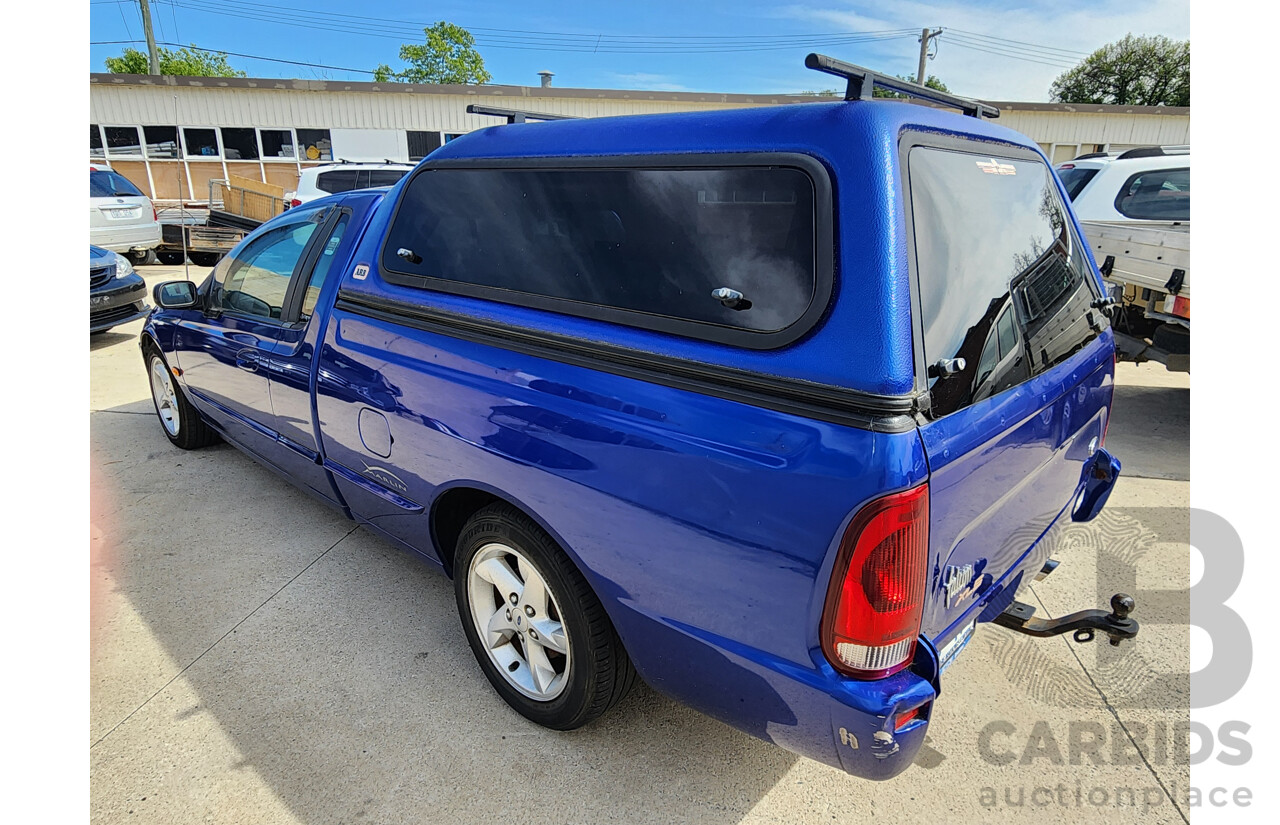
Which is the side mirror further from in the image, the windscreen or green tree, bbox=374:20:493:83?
green tree, bbox=374:20:493:83

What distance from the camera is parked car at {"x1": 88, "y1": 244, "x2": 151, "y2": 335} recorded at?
761 cm

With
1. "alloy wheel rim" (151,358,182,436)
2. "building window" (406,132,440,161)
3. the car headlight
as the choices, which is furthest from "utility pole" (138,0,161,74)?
"alloy wheel rim" (151,358,182,436)

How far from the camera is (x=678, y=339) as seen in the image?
1.81 meters

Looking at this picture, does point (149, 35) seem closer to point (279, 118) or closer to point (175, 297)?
point (279, 118)

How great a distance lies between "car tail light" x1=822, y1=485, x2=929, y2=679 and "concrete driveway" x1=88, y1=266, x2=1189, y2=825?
0.81m

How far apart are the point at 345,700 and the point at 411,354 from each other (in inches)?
50.5

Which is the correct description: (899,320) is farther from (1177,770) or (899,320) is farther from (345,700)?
(345,700)

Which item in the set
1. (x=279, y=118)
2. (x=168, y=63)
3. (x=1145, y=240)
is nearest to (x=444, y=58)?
(x=168, y=63)

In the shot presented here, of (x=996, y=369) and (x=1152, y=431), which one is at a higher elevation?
(x=996, y=369)

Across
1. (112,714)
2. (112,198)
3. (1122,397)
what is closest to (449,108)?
(112,198)

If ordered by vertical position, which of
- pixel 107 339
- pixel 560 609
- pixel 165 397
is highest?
pixel 107 339

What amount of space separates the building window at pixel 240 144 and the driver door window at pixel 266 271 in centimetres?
2171

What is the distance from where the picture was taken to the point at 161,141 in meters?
21.6

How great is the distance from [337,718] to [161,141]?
2518 centimetres
